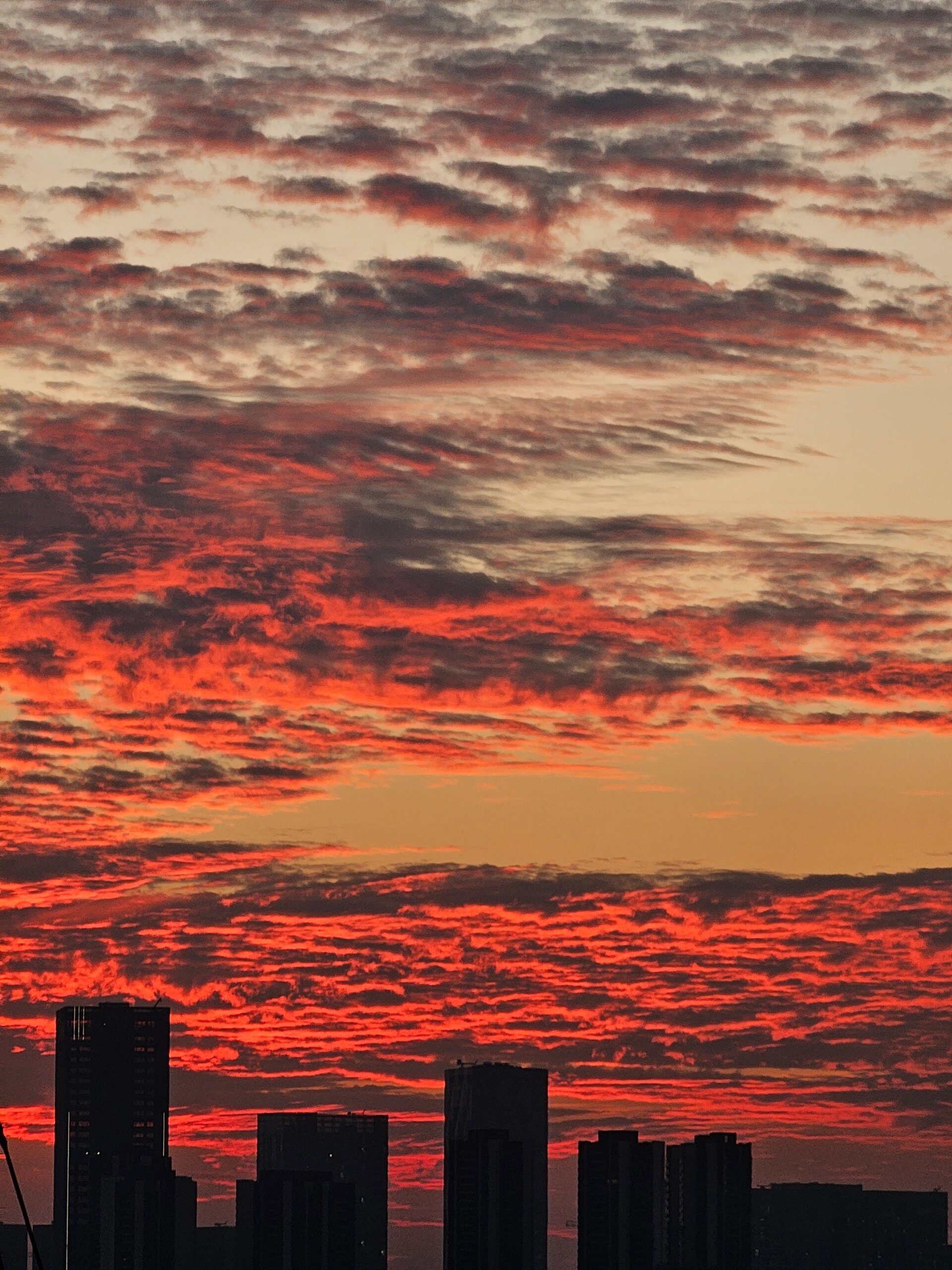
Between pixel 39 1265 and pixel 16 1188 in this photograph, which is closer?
pixel 16 1188

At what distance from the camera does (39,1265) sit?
103812mm

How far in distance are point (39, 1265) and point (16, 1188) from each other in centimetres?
841

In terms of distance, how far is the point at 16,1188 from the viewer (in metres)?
96.6
